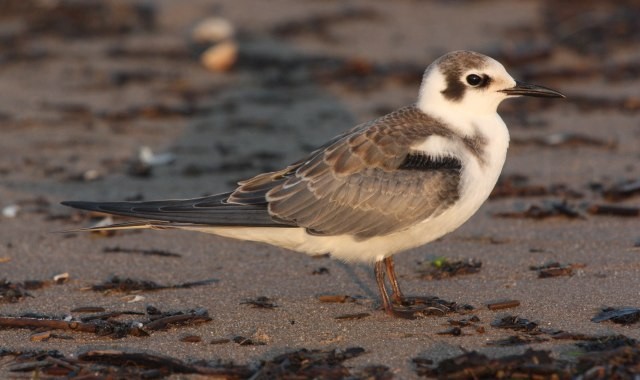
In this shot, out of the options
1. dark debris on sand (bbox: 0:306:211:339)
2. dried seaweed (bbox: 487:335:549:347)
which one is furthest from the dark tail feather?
dried seaweed (bbox: 487:335:549:347)

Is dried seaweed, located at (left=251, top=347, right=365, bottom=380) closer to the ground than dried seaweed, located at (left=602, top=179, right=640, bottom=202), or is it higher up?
closer to the ground

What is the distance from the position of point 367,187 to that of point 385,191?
0.11 meters

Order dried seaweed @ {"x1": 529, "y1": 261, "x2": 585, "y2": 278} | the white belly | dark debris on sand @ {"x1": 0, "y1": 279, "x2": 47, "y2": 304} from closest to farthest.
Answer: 1. the white belly
2. dark debris on sand @ {"x1": 0, "y1": 279, "x2": 47, "y2": 304}
3. dried seaweed @ {"x1": 529, "y1": 261, "x2": 585, "y2": 278}

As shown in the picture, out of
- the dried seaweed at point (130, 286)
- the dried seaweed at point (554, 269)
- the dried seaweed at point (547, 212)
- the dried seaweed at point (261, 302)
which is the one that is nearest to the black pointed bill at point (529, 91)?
the dried seaweed at point (554, 269)

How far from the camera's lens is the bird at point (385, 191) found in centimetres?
547

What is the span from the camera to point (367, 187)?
5.62 meters

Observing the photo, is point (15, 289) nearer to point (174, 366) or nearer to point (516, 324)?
point (174, 366)

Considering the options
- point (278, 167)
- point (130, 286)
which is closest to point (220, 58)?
point (278, 167)

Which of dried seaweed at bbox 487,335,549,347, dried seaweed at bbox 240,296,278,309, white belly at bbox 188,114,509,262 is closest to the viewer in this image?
dried seaweed at bbox 487,335,549,347

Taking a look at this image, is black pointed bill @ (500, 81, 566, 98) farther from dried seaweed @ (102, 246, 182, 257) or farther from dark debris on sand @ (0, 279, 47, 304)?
dark debris on sand @ (0, 279, 47, 304)

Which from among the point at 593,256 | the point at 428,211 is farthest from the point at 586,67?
the point at 428,211

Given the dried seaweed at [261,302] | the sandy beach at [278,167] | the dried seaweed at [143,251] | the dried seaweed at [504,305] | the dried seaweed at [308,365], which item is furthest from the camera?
the dried seaweed at [143,251]

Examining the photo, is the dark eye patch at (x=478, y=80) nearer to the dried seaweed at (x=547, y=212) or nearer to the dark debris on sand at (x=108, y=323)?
the dried seaweed at (x=547, y=212)

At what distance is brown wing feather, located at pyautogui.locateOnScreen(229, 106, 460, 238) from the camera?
5461 millimetres
